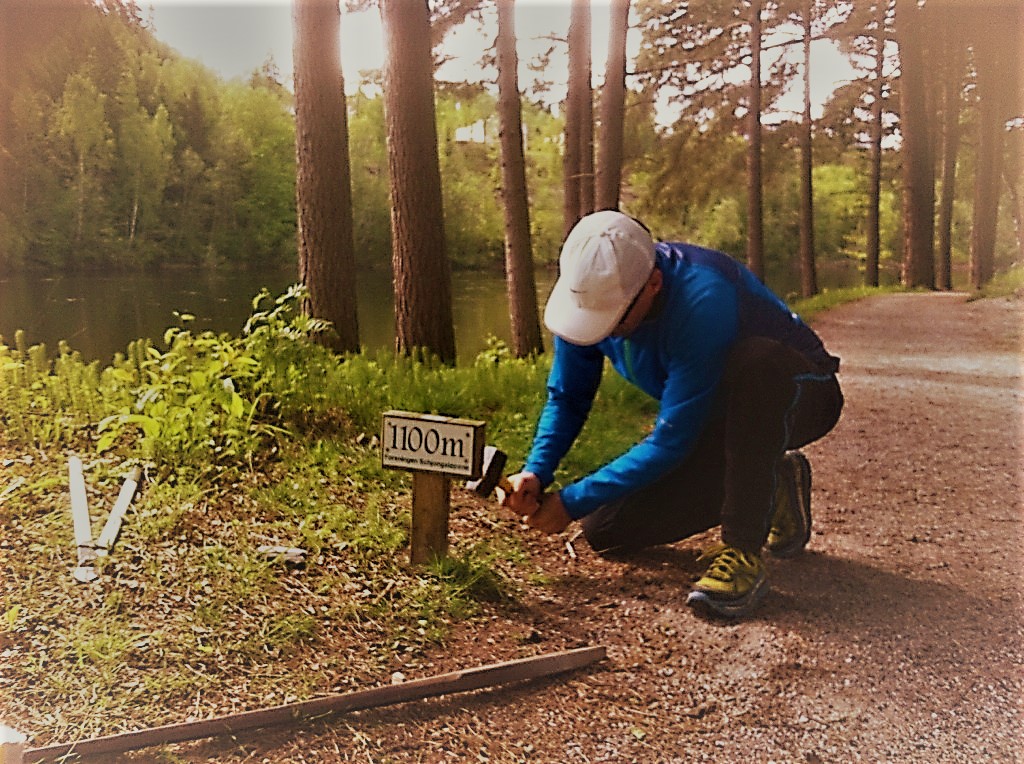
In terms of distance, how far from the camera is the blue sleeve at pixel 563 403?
1.22 meters

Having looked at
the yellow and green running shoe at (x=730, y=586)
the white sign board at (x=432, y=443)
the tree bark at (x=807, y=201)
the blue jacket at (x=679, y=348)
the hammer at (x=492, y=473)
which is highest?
the tree bark at (x=807, y=201)

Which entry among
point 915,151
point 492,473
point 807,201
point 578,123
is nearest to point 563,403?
point 492,473

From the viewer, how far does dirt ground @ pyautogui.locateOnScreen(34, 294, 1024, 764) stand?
956mm

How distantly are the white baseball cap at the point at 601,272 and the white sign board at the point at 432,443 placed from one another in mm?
213

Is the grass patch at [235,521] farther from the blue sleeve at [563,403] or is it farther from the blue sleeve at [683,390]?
the blue sleeve at [683,390]

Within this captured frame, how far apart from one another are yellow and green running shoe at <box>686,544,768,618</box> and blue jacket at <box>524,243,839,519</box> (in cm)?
20

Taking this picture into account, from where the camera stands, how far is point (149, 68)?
112 cm

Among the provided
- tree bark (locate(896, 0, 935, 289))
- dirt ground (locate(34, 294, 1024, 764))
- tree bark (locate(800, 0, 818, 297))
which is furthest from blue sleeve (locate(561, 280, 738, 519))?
tree bark (locate(896, 0, 935, 289))

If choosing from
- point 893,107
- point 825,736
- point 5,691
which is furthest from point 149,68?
point 825,736

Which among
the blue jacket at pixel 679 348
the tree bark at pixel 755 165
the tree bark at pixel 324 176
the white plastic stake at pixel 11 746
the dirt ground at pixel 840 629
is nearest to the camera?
the white plastic stake at pixel 11 746

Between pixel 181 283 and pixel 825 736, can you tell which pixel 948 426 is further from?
pixel 181 283

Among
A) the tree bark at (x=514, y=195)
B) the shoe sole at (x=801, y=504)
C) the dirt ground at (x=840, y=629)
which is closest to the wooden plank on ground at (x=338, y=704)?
the dirt ground at (x=840, y=629)

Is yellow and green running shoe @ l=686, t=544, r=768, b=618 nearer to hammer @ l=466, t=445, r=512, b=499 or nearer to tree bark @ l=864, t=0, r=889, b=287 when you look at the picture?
hammer @ l=466, t=445, r=512, b=499

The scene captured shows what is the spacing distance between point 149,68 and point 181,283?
0.97 feet
